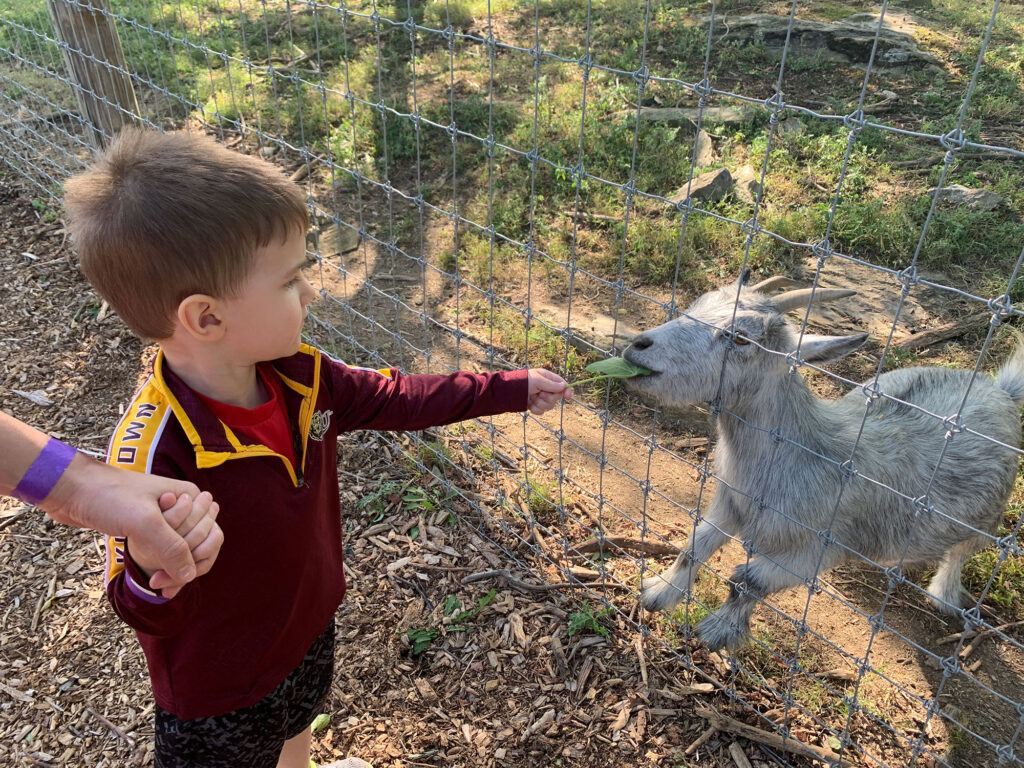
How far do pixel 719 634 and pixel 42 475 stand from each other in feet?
8.01

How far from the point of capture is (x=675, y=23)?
8188 millimetres

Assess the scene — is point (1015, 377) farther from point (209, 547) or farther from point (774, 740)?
point (209, 547)

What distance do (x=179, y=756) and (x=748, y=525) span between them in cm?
217

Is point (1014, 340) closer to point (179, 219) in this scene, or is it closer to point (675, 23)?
point (179, 219)

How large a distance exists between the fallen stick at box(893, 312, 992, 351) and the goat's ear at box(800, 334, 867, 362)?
219cm

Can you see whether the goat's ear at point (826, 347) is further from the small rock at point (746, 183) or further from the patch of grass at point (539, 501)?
the small rock at point (746, 183)

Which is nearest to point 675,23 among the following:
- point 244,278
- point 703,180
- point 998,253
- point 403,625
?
point 703,180

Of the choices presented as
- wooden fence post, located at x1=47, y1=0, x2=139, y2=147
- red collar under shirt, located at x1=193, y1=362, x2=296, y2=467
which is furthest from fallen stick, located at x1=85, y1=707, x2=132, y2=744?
wooden fence post, located at x1=47, y1=0, x2=139, y2=147

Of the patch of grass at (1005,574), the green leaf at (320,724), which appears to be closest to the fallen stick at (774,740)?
the patch of grass at (1005,574)

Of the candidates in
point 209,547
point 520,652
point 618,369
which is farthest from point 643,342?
point 209,547

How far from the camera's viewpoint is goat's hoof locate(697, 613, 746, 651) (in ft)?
9.86

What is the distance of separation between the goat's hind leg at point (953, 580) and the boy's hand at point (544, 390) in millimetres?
2160

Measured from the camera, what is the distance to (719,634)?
305cm

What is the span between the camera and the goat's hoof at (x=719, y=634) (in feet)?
9.86
